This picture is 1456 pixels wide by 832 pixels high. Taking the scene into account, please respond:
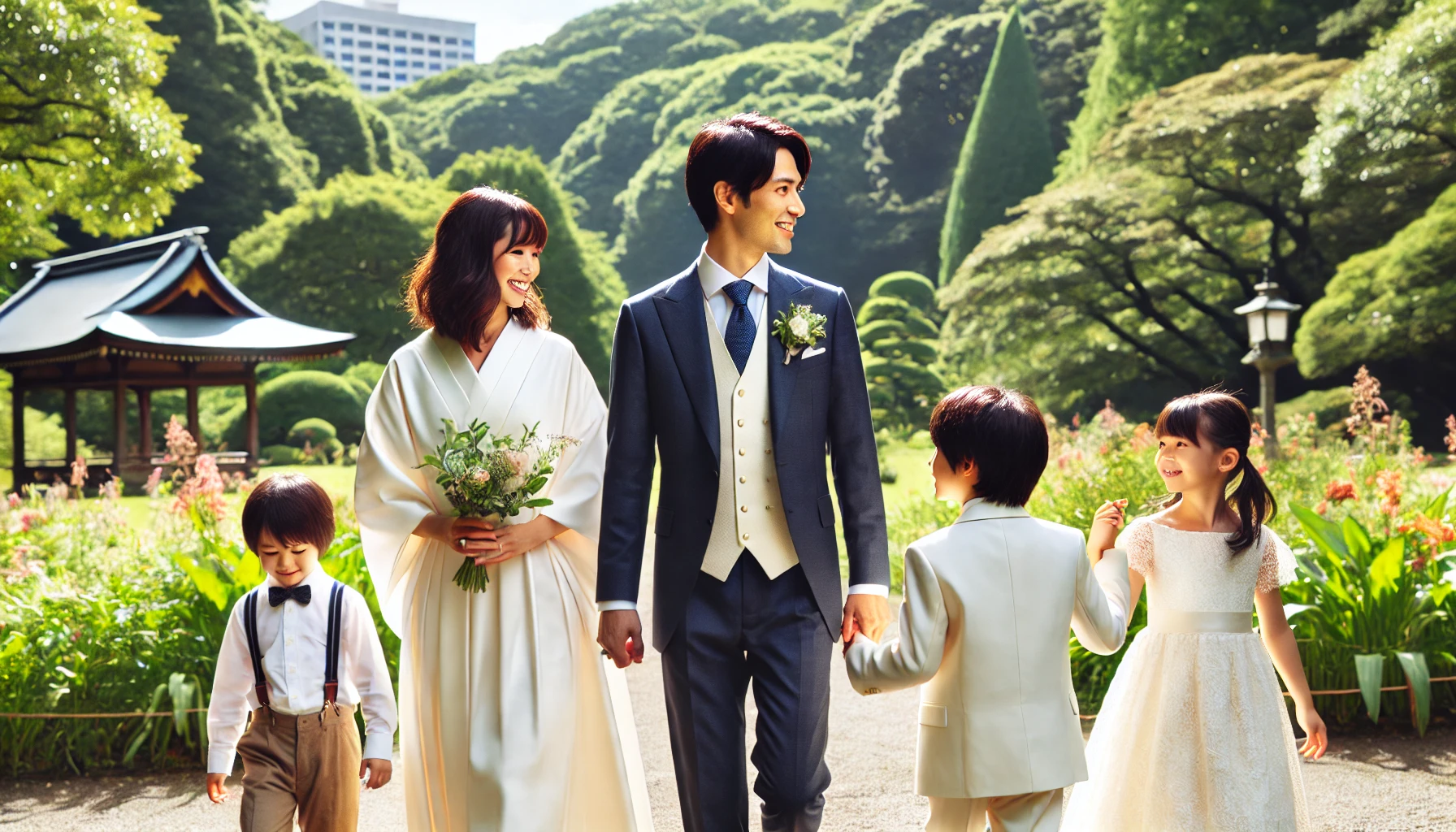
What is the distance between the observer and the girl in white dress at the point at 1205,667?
2.26m

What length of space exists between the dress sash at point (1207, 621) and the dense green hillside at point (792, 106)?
24382 millimetres

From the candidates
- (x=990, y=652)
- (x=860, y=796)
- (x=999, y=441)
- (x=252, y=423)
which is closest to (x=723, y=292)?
(x=999, y=441)

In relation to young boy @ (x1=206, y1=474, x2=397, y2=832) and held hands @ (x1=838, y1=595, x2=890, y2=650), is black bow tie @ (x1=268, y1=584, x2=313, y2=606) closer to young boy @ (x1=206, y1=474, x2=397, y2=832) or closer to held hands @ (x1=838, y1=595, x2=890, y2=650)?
young boy @ (x1=206, y1=474, x2=397, y2=832)

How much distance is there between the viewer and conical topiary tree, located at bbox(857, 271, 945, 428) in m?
20.7

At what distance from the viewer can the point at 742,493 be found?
2.14 metres

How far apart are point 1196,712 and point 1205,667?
92 mm

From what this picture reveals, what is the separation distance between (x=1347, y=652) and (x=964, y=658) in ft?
8.83

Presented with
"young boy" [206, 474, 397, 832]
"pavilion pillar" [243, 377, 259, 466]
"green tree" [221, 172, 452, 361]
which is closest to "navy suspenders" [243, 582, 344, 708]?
"young boy" [206, 474, 397, 832]

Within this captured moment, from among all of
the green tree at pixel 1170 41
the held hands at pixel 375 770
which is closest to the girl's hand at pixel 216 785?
the held hands at pixel 375 770

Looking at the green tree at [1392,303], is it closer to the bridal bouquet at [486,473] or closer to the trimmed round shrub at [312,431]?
the bridal bouquet at [486,473]

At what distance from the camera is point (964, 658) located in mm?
1969

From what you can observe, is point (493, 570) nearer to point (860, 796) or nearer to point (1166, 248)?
point (860, 796)

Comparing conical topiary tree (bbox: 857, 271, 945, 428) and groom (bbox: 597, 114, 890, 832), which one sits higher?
conical topiary tree (bbox: 857, 271, 945, 428)

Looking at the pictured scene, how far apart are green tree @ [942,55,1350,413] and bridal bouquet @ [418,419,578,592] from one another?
15.0m
